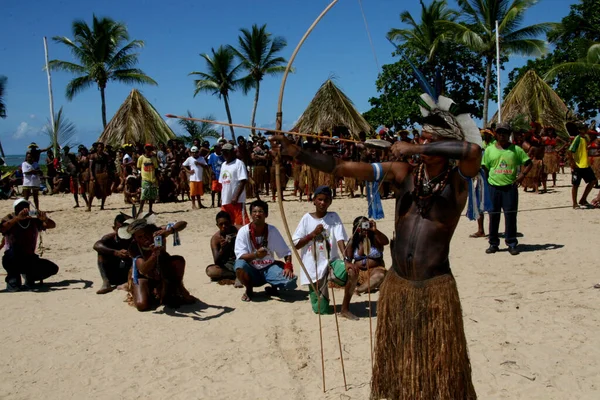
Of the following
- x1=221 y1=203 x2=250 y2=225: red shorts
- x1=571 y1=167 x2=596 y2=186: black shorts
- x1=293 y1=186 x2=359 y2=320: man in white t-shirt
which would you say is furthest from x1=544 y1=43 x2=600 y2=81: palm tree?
x1=293 y1=186 x2=359 y2=320: man in white t-shirt

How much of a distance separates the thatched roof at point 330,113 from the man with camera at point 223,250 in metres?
15.0

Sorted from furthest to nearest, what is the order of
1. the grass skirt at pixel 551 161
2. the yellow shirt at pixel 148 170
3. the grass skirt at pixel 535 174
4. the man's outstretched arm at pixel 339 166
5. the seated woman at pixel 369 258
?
1. the grass skirt at pixel 551 161
2. the grass skirt at pixel 535 174
3. the yellow shirt at pixel 148 170
4. the seated woman at pixel 369 258
5. the man's outstretched arm at pixel 339 166

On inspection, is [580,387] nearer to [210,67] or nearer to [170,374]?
[170,374]

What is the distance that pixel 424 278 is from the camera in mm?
3250

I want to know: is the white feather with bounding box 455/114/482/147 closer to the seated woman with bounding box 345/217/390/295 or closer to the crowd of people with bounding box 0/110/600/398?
the crowd of people with bounding box 0/110/600/398

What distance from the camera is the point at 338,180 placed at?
1680 cm

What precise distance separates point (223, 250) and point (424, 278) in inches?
175

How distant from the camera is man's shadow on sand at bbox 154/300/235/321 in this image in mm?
6000

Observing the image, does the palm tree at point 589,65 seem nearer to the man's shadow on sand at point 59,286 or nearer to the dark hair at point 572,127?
the dark hair at point 572,127

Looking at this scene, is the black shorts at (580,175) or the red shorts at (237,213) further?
the black shorts at (580,175)

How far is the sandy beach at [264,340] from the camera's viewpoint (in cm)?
428

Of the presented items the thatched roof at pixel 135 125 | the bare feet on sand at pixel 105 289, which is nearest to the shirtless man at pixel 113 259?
the bare feet on sand at pixel 105 289

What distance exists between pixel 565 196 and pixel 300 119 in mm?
11267

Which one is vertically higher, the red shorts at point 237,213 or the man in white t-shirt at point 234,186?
the man in white t-shirt at point 234,186
